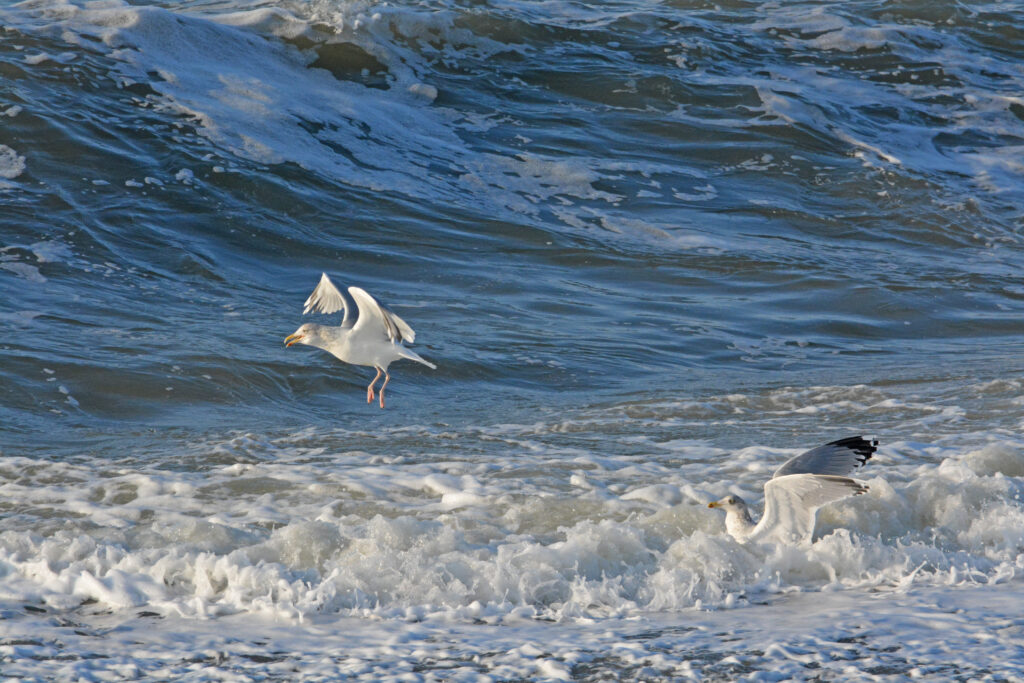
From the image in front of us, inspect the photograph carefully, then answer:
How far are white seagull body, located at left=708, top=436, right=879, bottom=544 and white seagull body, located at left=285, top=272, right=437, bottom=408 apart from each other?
1713 millimetres

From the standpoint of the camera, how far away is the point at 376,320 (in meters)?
6.18

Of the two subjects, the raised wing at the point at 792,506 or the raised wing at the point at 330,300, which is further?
the raised wing at the point at 330,300

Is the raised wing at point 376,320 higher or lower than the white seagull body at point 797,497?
higher

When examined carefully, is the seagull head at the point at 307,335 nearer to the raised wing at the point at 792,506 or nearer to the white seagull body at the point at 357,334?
the white seagull body at the point at 357,334

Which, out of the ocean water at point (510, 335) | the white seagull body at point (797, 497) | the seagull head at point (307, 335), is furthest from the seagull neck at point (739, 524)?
the seagull head at point (307, 335)

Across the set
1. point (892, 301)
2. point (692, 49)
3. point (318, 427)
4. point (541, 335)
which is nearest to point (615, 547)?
point (318, 427)

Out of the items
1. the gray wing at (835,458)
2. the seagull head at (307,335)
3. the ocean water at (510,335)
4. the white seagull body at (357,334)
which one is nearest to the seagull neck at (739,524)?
the ocean water at (510,335)

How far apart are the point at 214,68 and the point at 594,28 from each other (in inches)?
242

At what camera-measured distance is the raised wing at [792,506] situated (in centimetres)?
564

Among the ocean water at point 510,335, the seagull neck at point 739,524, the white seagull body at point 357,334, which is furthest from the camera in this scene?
the white seagull body at point 357,334

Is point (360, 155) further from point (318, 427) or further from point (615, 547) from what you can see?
point (615, 547)

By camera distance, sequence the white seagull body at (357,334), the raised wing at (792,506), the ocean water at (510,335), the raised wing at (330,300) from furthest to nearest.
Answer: the raised wing at (330,300) < the white seagull body at (357,334) < the raised wing at (792,506) < the ocean water at (510,335)

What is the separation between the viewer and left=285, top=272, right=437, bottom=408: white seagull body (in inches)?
241

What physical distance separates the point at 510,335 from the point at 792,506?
4357 mm
